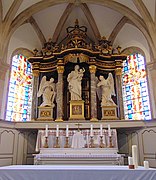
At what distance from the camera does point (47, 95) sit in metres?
9.48

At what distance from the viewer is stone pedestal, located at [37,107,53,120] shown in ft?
29.7

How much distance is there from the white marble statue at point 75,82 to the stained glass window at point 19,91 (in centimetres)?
252

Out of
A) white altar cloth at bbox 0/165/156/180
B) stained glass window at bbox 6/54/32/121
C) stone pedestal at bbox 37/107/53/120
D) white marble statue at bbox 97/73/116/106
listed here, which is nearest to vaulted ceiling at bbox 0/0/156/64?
stained glass window at bbox 6/54/32/121

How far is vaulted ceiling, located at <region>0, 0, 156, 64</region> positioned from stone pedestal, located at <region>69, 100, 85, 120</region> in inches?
146

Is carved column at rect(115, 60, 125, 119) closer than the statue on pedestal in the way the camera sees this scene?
No

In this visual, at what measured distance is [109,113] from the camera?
29.8 ft

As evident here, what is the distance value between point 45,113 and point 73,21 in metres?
5.83

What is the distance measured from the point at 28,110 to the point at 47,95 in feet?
5.14

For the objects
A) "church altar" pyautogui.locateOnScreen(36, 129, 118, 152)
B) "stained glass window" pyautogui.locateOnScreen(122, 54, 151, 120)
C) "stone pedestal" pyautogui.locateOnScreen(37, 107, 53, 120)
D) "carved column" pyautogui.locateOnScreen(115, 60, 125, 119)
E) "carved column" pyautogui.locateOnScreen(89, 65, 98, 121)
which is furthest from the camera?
"stained glass window" pyautogui.locateOnScreen(122, 54, 151, 120)

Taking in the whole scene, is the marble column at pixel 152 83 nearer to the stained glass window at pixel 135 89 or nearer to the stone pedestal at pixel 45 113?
the stained glass window at pixel 135 89

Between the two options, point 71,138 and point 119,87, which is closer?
point 71,138

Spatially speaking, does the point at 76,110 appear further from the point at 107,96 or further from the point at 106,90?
the point at 106,90

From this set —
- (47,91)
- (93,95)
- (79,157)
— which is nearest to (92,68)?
(93,95)

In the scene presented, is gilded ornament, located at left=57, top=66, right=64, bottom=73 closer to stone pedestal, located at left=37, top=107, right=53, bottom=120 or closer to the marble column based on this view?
stone pedestal, located at left=37, top=107, right=53, bottom=120
